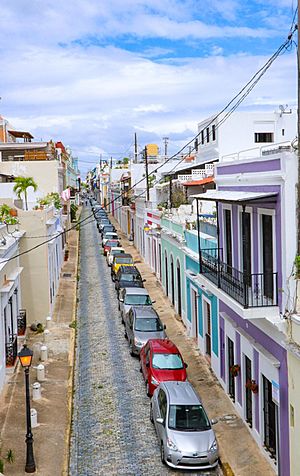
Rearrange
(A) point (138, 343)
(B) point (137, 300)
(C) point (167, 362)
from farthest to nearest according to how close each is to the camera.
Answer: (B) point (137, 300) < (A) point (138, 343) < (C) point (167, 362)

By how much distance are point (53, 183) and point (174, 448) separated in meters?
32.4

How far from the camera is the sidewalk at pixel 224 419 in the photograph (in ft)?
42.2

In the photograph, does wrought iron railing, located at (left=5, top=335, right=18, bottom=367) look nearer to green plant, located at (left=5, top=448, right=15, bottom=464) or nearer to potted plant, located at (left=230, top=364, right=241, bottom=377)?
green plant, located at (left=5, top=448, right=15, bottom=464)

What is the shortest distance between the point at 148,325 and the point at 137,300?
421cm

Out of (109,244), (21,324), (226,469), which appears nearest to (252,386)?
(226,469)

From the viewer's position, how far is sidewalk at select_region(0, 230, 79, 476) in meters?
13.2

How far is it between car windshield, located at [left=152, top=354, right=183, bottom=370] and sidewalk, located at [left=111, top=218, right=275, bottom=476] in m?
1.06

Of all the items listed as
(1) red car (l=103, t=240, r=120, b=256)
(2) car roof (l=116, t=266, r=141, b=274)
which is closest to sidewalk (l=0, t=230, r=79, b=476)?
(2) car roof (l=116, t=266, r=141, b=274)

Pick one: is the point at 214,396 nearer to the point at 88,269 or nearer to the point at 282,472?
the point at 282,472

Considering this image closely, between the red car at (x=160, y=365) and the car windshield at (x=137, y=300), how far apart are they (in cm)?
691

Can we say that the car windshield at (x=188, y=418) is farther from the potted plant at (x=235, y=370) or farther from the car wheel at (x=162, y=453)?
the potted plant at (x=235, y=370)

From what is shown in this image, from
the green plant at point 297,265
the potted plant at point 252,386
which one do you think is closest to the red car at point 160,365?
the potted plant at point 252,386

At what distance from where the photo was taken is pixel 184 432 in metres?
12.9

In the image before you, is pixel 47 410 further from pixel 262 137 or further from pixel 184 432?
pixel 262 137
